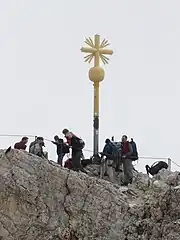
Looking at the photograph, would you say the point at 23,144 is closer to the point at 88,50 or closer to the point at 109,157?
the point at 109,157

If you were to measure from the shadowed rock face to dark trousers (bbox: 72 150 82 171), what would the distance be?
0.82 m

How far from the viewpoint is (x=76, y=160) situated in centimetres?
2964

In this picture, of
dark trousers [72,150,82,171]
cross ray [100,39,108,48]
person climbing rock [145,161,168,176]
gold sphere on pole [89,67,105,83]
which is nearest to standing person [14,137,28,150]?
dark trousers [72,150,82,171]

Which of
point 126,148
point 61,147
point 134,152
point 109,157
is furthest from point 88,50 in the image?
point 61,147

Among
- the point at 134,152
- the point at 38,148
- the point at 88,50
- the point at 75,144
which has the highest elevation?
the point at 88,50

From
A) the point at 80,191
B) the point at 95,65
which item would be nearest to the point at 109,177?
the point at 80,191

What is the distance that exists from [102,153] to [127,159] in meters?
1.22

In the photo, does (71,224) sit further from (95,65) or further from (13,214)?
(95,65)

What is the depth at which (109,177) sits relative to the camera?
31.1m

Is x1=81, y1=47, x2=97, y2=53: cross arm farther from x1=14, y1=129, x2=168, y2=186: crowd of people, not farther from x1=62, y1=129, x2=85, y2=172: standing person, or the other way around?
x1=62, y1=129, x2=85, y2=172: standing person

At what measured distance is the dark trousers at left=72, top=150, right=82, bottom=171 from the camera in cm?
2928

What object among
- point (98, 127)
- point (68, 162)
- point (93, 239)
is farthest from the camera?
point (98, 127)

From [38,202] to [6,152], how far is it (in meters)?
2.28

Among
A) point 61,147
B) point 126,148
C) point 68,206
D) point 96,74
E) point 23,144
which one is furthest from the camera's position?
point 96,74
